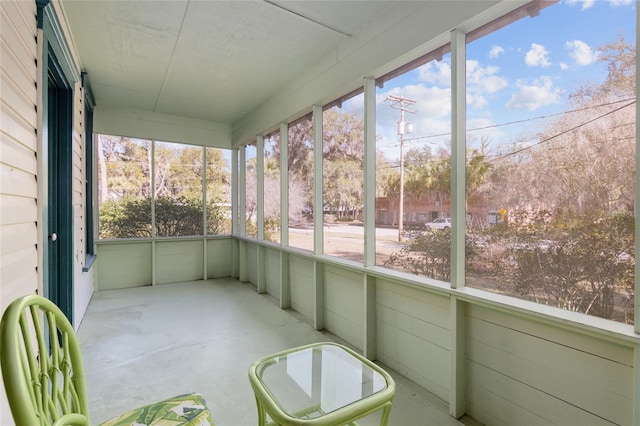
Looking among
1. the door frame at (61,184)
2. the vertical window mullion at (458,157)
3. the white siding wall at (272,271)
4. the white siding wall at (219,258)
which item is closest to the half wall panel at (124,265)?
the white siding wall at (219,258)

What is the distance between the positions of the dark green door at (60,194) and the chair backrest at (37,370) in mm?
2069

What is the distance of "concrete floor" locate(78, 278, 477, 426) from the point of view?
200 cm

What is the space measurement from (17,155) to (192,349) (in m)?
2.04

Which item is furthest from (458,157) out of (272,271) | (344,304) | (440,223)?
(272,271)

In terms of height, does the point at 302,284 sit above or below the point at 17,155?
below

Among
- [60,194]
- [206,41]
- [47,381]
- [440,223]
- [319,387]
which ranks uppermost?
[206,41]

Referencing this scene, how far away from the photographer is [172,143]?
5.18 metres

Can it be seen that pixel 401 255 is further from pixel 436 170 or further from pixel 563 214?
pixel 563 214

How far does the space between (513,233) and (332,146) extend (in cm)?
193

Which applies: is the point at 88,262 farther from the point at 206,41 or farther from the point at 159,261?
the point at 206,41

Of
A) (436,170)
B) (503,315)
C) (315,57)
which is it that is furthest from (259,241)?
(503,315)

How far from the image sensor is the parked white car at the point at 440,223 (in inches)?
81.1

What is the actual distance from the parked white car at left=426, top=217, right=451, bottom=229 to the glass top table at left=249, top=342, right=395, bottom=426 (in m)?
1.03

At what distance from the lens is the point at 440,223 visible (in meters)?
2.12
